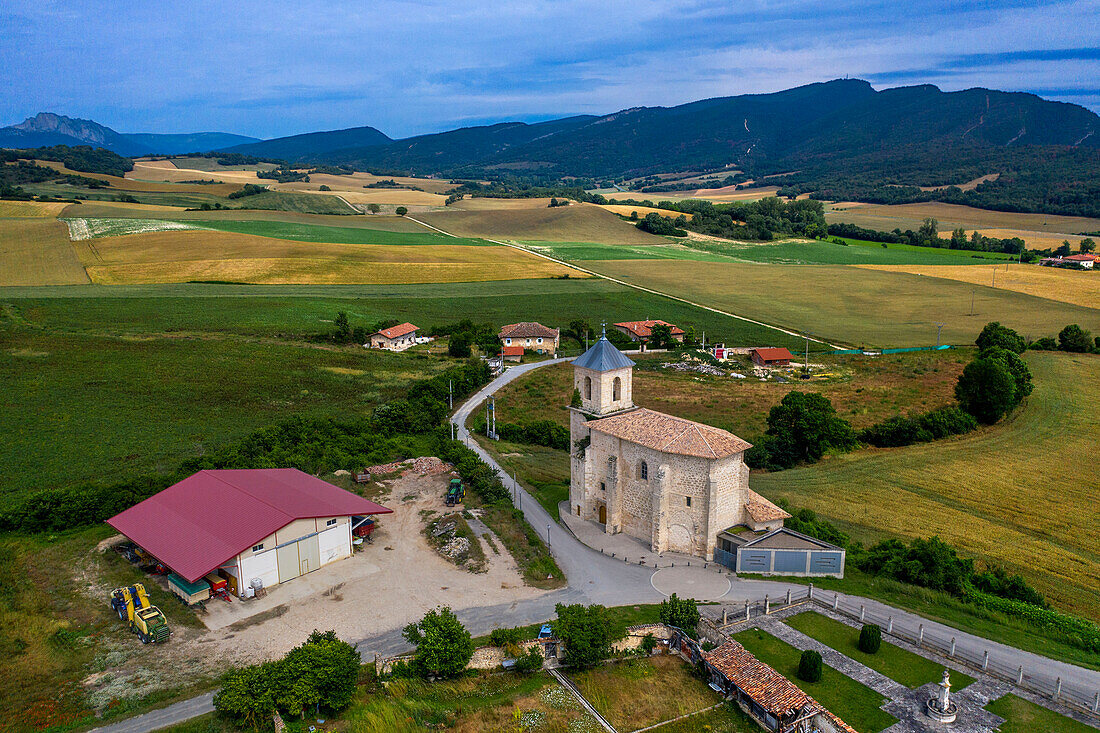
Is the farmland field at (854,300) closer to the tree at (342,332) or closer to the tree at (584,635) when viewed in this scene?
the tree at (342,332)

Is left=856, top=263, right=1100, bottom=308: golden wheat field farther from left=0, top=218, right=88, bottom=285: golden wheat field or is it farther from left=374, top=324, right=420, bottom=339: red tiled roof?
left=0, top=218, right=88, bottom=285: golden wheat field

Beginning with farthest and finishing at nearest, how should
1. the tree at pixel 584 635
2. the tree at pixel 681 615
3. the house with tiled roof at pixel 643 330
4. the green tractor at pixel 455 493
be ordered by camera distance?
1. the house with tiled roof at pixel 643 330
2. the green tractor at pixel 455 493
3. the tree at pixel 681 615
4. the tree at pixel 584 635

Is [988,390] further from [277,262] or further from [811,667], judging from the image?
[277,262]

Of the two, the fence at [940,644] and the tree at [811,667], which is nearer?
the fence at [940,644]

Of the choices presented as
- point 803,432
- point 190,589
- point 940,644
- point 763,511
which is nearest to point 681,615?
point 940,644

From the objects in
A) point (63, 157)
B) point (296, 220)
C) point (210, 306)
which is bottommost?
point (210, 306)

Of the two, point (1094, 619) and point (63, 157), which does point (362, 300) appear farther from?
point (63, 157)

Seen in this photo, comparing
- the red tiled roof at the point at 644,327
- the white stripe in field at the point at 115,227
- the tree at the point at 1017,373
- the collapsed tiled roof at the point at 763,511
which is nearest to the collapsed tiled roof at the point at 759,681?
the collapsed tiled roof at the point at 763,511

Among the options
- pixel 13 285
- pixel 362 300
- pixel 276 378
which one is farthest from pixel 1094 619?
pixel 13 285
